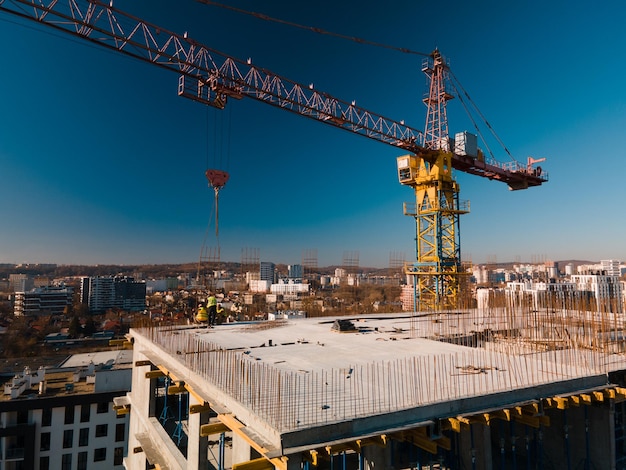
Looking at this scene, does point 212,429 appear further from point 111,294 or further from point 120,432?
point 111,294

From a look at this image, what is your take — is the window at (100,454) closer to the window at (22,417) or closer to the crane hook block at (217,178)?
the window at (22,417)

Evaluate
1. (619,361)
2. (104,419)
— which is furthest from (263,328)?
(104,419)

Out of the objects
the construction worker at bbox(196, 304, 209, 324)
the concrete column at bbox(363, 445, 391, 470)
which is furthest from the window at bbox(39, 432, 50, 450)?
the concrete column at bbox(363, 445, 391, 470)

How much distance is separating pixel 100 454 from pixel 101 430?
Result: 1933 mm

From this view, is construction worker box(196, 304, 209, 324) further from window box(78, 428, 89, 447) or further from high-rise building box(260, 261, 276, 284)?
high-rise building box(260, 261, 276, 284)

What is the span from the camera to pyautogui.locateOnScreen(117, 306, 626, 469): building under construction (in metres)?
6.29

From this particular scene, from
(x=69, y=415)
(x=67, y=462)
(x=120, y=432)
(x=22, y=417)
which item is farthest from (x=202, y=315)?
(x=67, y=462)

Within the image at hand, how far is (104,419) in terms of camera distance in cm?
3212

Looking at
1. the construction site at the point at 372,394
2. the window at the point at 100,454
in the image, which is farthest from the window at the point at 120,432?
the construction site at the point at 372,394

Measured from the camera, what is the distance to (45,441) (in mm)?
30250

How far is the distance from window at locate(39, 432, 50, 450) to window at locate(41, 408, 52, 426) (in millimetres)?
726

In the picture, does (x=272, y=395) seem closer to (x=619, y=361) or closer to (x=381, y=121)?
(x=619, y=361)

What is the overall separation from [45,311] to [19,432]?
230 ft

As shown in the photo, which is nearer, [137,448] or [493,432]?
[493,432]
